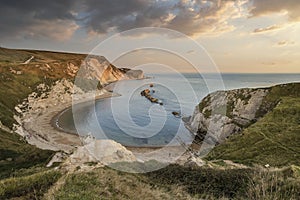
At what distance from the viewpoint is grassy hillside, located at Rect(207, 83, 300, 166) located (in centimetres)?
3653

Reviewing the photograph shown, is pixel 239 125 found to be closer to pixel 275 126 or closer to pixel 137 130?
pixel 275 126

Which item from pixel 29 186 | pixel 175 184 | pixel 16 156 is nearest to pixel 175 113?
pixel 16 156

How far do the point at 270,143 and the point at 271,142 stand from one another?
0.41 meters

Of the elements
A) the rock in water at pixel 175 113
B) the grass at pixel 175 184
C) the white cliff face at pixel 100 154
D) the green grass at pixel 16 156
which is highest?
the grass at pixel 175 184

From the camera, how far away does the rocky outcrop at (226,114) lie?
63.2 metres

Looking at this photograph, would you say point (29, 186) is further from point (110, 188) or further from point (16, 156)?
point (16, 156)

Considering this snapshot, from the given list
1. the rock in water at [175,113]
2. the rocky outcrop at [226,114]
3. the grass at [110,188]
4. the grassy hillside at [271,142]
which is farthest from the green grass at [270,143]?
the rock in water at [175,113]

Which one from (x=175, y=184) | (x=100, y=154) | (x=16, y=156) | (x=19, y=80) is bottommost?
(x=16, y=156)

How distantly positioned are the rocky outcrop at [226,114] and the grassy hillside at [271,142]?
304 inches

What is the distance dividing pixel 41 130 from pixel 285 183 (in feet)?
228

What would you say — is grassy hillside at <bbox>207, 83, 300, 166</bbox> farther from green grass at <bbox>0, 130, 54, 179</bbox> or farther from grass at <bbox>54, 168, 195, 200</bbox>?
grass at <bbox>54, 168, 195, 200</bbox>

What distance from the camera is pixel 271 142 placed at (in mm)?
42062

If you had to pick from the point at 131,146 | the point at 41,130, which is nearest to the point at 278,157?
the point at 131,146

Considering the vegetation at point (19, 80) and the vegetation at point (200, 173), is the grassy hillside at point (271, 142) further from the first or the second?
the vegetation at point (19, 80)
